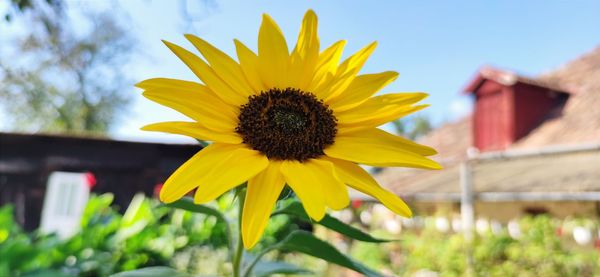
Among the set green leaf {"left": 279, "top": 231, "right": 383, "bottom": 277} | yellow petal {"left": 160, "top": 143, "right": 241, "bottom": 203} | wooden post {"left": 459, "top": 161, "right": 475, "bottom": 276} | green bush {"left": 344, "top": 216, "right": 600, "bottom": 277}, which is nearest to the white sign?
green leaf {"left": 279, "top": 231, "right": 383, "bottom": 277}

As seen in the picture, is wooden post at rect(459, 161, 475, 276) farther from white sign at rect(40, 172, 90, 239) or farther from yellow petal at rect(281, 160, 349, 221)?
yellow petal at rect(281, 160, 349, 221)

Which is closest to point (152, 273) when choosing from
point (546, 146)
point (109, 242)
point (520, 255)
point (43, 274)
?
point (43, 274)

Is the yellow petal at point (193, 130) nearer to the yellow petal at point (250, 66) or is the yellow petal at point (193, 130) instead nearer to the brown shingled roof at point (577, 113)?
the yellow petal at point (250, 66)

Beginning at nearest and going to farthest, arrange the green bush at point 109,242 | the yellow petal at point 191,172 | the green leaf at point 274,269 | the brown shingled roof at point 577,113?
the yellow petal at point 191,172
the green leaf at point 274,269
the green bush at point 109,242
the brown shingled roof at point 577,113

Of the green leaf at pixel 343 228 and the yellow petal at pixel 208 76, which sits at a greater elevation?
the yellow petal at pixel 208 76

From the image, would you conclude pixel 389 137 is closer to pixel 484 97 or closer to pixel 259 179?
pixel 259 179

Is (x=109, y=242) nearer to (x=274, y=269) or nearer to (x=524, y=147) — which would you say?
(x=274, y=269)

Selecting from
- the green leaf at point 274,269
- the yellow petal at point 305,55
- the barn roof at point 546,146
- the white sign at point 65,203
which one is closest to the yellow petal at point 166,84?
the yellow petal at point 305,55
